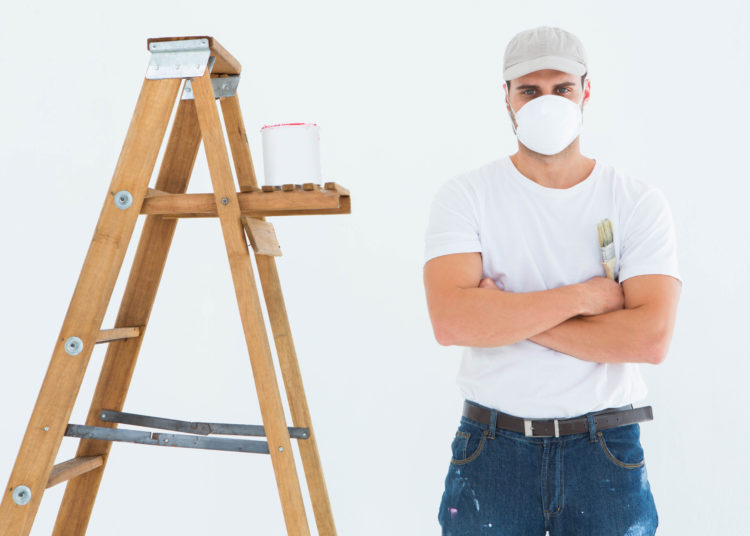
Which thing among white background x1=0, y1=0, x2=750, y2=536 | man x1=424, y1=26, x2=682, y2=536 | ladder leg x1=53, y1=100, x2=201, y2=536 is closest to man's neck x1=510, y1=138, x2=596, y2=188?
man x1=424, y1=26, x2=682, y2=536

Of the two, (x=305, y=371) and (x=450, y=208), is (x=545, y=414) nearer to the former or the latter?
(x=450, y=208)

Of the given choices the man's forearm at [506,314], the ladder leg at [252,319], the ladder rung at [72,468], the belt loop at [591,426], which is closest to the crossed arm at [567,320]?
the man's forearm at [506,314]

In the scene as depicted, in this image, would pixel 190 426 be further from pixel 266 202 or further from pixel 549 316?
pixel 549 316

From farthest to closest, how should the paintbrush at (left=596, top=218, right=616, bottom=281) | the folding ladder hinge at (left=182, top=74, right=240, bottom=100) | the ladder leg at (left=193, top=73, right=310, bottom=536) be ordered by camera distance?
the folding ladder hinge at (left=182, top=74, right=240, bottom=100) < the paintbrush at (left=596, top=218, right=616, bottom=281) < the ladder leg at (left=193, top=73, right=310, bottom=536)

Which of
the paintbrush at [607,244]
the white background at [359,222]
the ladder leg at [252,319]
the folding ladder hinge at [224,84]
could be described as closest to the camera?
the ladder leg at [252,319]

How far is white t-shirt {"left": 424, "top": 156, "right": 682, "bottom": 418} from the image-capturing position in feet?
5.72

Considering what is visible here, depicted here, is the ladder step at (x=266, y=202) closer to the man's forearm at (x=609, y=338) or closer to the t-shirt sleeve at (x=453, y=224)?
the t-shirt sleeve at (x=453, y=224)

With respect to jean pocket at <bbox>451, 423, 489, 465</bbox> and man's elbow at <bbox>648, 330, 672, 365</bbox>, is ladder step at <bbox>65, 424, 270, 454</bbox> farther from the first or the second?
man's elbow at <bbox>648, 330, 672, 365</bbox>

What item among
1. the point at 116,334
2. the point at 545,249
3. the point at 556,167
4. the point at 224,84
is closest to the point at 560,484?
the point at 545,249

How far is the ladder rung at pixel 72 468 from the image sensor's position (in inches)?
69.9

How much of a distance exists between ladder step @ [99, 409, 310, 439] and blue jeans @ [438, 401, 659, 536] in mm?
434

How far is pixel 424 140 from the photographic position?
3008mm

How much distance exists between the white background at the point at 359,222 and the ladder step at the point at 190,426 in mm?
1007

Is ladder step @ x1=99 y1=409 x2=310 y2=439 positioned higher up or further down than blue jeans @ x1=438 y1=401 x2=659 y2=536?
higher up
